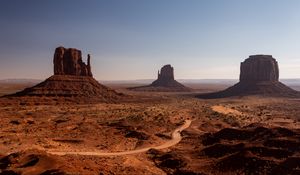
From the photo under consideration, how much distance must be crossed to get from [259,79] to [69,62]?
84.0 metres

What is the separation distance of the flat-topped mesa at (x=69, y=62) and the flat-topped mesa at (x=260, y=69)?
7450 centimetres

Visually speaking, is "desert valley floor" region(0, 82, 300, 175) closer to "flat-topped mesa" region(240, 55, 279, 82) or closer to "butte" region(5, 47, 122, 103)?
"butte" region(5, 47, 122, 103)

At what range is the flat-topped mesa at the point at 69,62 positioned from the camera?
109562mm

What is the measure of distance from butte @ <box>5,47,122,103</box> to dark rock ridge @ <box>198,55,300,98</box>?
55.3m

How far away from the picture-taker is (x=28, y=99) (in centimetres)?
9100

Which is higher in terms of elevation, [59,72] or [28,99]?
[59,72]

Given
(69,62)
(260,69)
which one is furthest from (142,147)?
(260,69)

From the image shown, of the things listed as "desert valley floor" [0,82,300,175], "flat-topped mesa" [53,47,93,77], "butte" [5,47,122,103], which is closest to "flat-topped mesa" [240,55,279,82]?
"butte" [5,47,122,103]

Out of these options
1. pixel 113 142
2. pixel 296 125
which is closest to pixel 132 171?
pixel 113 142

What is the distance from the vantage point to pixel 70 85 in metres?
104

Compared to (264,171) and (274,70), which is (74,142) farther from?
(274,70)

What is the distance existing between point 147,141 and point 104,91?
69608mm

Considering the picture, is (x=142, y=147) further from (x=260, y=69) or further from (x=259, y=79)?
(x=259, y=79)

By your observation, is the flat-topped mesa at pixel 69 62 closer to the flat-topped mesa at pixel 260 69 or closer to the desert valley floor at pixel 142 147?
the desert valley floor at pixel 142 147
